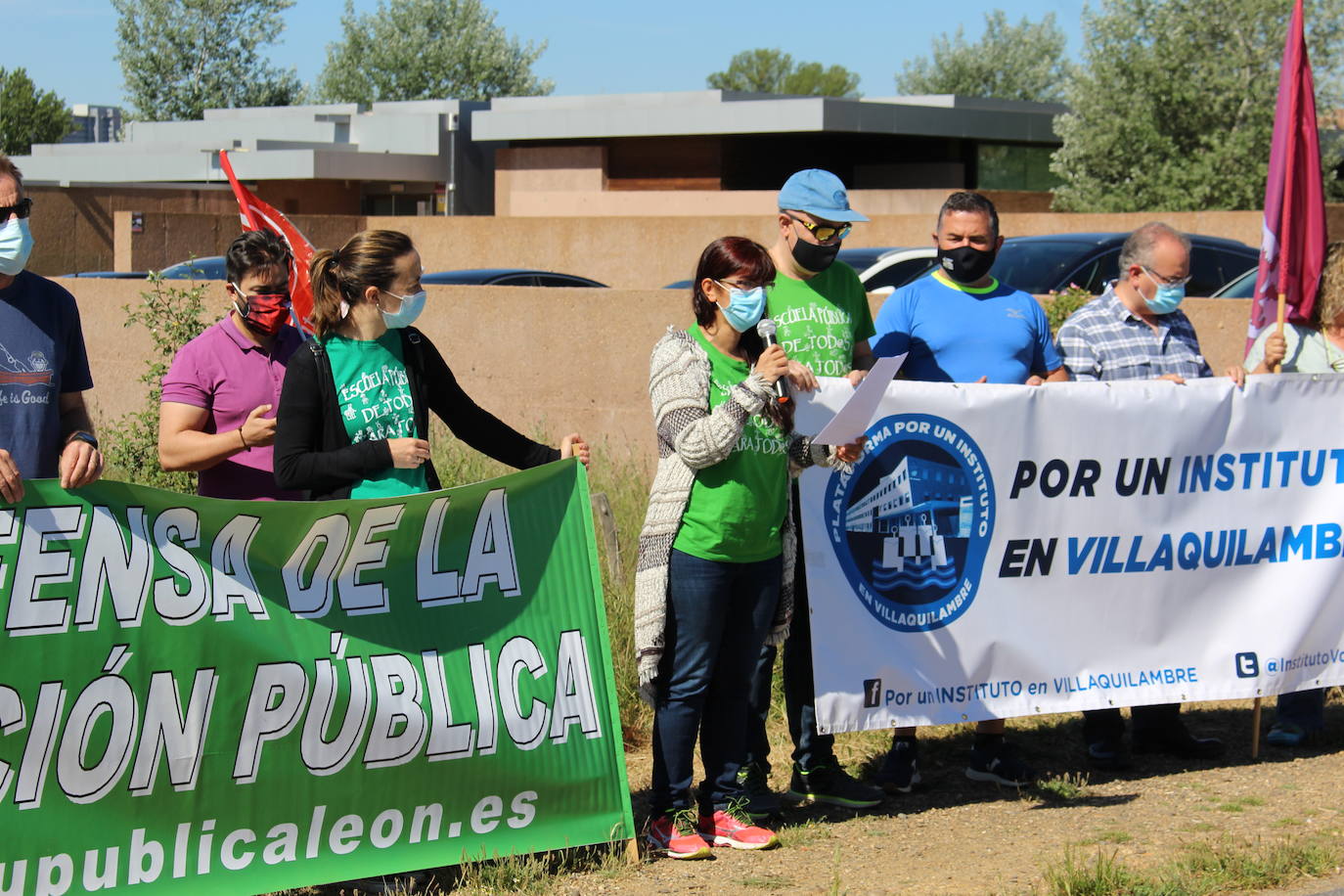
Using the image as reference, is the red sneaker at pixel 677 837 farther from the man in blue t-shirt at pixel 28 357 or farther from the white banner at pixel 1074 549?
the man in blue t-shirt at pixel 28 357

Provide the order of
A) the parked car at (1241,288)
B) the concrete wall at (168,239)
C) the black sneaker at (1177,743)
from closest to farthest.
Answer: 1. the black sneaker at (1177,743)
2. the parked car at (1241,288)
3. the concrete wall at (168,239)

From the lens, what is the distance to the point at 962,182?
4491cm

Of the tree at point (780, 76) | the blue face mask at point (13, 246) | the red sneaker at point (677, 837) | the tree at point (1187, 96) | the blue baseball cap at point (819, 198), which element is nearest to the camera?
the blue face mask at point (13, 246)

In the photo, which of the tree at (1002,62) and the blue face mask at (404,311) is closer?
the blue face mask at (404,311)

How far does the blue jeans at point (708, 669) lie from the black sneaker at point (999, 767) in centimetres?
118

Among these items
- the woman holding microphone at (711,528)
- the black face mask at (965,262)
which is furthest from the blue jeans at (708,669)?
the black face mask at (965,262)

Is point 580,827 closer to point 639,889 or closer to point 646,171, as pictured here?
point 639,889

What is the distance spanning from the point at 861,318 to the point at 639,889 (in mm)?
2167

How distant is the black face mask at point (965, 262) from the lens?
5.72 m

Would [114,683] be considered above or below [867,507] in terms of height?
below

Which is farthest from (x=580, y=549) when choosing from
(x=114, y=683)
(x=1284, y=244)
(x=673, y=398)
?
(x=1284, y=244)

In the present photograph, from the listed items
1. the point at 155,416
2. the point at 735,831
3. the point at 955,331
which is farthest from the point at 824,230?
the point at 155,416

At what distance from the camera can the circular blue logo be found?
5.62 meters

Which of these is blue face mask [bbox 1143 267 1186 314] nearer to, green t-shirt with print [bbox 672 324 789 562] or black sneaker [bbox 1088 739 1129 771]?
black sneaker [bbox 1088 739 1129 771]
